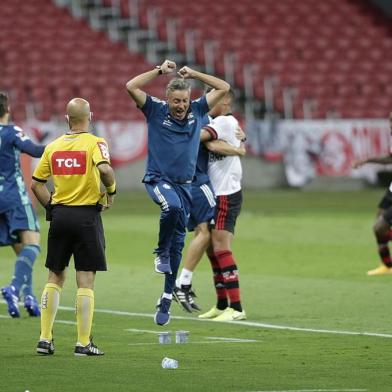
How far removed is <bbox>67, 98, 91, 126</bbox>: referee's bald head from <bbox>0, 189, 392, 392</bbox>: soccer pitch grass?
182 cm

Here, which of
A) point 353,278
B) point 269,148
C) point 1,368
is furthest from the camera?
point 269,148

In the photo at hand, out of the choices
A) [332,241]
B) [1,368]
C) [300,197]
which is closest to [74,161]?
[1,368]

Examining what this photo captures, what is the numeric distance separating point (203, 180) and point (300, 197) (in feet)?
74.4

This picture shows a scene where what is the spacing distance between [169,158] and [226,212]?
6.08 feet

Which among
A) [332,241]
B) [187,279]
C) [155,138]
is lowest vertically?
[332,241]

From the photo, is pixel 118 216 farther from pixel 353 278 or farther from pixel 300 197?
pixel 353 278

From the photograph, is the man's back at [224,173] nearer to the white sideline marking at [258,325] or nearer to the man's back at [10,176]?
the white sideline marking at [258,325]

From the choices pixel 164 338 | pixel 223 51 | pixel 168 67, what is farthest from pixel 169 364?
pixel 223 51

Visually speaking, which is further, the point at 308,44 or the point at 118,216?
the point at 308,44

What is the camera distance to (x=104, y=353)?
10.6 m

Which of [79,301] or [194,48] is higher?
[79,301]

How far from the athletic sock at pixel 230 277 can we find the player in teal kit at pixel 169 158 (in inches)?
50.6

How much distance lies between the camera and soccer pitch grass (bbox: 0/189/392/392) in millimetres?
9133

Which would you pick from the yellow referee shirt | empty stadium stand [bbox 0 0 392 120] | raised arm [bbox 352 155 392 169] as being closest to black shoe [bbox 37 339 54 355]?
the yellow referee shirt
